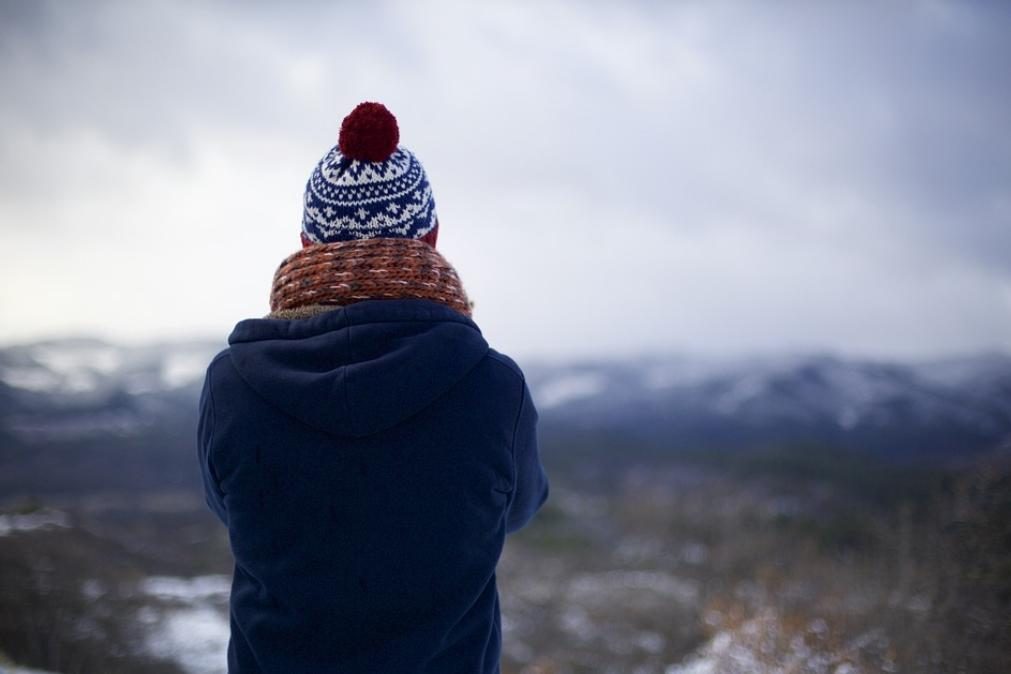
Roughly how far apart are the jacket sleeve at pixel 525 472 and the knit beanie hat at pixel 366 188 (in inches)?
16.9

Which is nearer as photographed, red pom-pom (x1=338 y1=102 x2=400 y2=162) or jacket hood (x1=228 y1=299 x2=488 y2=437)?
jacket hood (x1=228 y1=299 x2=488 y2=437)

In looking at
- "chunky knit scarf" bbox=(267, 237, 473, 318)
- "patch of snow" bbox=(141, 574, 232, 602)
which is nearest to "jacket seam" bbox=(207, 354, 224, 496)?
"chunky knit scarf" bbox=(267, 237, 473, 318)

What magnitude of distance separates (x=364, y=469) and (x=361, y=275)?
352mm

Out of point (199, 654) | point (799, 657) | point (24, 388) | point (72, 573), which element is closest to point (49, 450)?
point (24, 388)

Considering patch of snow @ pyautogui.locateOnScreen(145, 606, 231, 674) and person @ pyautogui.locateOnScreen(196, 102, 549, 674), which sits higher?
person @ pyautogui.locateOnScreen(196, 102, 549, 674)

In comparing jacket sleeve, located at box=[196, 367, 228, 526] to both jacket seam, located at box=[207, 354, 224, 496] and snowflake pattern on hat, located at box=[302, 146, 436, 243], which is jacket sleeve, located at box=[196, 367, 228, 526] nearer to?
jacket seam, located at box=[207, 354, 224, 496]

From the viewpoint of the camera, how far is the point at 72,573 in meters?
9.43

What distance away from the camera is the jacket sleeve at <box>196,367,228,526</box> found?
1.19 metres

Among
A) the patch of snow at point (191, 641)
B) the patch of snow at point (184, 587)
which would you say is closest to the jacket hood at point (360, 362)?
the patch of snow at point (191, 641)

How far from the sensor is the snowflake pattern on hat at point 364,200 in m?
1.28

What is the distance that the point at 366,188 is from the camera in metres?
1.28

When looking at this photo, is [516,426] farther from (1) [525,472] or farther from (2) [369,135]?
(2) [369,135]

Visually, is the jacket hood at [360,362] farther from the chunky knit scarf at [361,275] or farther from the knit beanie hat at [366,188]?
the knit beanie hat at [366,188]

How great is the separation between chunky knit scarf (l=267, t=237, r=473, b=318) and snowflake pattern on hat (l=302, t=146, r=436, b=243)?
2.4 inches
